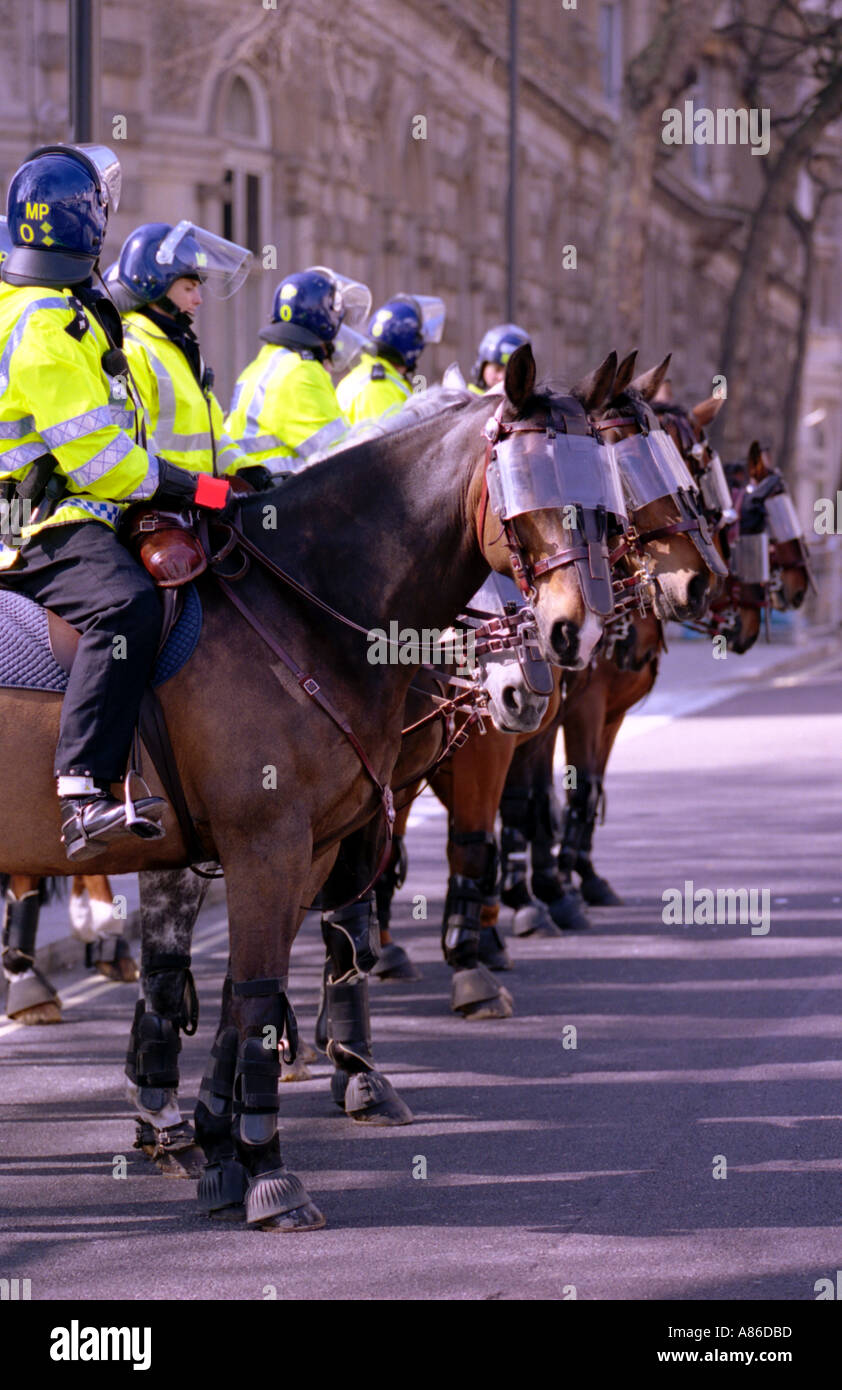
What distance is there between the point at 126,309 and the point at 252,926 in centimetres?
234

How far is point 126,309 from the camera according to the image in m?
7.06

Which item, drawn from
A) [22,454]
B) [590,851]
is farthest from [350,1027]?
[590,851]

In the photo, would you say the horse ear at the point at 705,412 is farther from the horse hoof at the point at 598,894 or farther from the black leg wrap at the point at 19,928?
the black leg wrap at the point at 19,928

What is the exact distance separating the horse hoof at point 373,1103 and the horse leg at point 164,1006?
0.64 meters

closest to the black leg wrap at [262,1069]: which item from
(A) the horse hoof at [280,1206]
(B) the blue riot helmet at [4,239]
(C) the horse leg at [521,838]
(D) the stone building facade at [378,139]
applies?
(A) the horse hoof at [280,1206]

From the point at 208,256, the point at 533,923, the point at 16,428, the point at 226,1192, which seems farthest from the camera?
the point at 533,923

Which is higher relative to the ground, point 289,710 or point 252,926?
point 289,710

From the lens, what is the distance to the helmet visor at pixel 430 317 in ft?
32.0

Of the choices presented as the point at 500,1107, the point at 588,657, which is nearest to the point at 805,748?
the point at 500,1107

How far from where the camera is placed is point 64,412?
224 inches

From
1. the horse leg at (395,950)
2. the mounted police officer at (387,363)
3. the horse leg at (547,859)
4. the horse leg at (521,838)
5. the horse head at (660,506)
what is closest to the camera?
the horse head at (660,506)

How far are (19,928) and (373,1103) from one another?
2.11 metres

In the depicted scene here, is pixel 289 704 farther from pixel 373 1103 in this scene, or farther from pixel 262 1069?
pixel 373 1103
